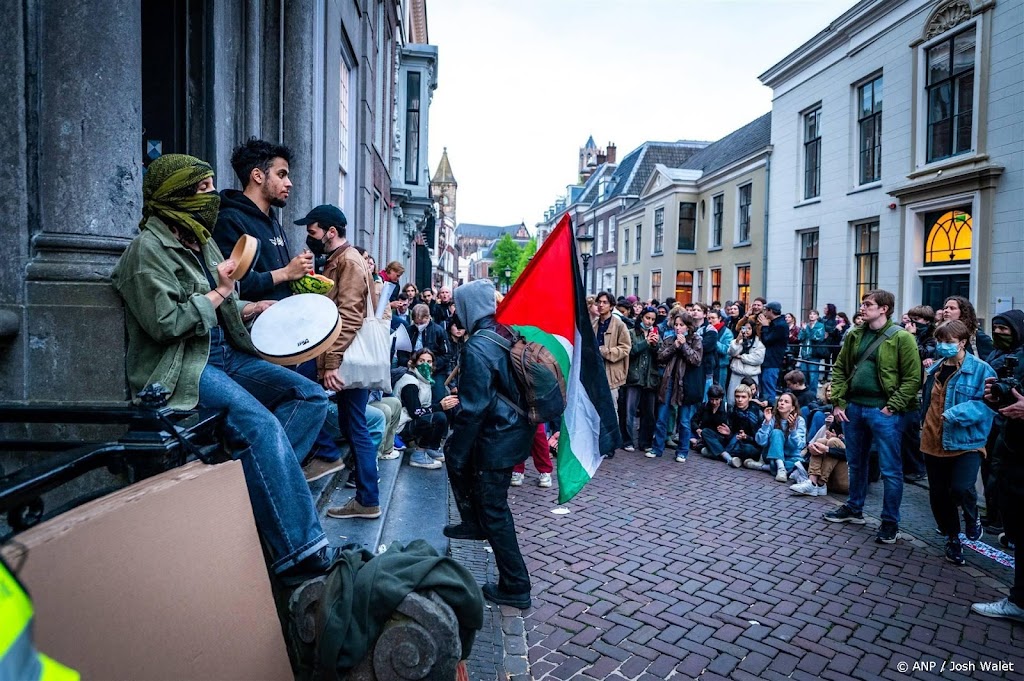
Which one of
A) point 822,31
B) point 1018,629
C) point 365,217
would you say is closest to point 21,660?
point 1018,629

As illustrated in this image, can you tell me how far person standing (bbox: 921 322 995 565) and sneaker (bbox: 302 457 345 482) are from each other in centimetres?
449

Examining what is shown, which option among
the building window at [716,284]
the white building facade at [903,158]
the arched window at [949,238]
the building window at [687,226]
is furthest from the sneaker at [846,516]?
the building window at [687,226]

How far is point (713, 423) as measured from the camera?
8969mm

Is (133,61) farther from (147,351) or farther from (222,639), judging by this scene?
(222,639)

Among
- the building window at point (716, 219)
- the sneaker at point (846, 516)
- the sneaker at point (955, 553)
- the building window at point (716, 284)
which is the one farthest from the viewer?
the building window at point (716, 219)

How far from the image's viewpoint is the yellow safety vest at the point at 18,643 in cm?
87

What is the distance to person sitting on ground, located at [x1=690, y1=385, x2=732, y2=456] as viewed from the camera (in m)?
8.83

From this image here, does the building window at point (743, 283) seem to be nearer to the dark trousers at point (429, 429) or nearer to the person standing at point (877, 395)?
the person standing at point (877, 395)

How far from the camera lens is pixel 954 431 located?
16.6 feet

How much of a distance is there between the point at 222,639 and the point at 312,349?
4.63ft

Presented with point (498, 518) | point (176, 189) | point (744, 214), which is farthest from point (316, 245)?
point (744, 214)

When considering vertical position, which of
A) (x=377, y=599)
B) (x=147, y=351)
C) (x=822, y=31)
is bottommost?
(x=377, y=599)

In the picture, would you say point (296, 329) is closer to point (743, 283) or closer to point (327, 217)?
point (327, 217)

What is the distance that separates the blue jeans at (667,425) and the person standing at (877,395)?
8.93 feet
